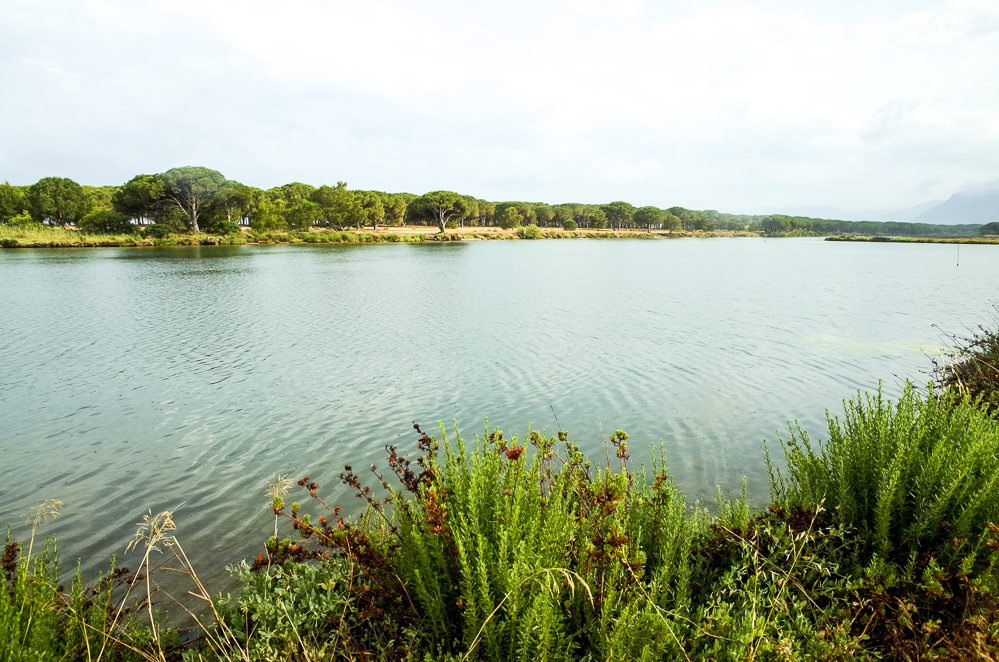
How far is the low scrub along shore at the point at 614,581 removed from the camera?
2.53 metres

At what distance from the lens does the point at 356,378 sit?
12.4m

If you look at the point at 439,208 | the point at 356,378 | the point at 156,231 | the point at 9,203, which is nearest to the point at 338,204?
the point at 439,208

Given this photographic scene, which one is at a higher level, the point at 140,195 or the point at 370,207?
the point at 370,207

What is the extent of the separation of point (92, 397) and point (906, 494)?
1380cm

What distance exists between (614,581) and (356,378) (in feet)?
34.3

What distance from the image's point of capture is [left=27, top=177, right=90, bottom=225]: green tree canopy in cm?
7700

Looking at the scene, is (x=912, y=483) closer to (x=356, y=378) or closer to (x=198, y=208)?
(x=356, y=378)

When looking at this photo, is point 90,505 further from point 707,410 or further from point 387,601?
point 707,410

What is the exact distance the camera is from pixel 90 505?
6.68m

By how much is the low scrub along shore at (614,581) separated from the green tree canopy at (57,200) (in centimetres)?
10186

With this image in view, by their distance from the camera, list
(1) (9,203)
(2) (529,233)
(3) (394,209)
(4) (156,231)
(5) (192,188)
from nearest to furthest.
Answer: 1. (4) (156,231)
2. (1) (9,203)
3. (5) (192,188)
4. (3) (394,209)
5. (2) (529,233)

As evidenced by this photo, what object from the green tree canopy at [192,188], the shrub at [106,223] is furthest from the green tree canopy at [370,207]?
the shrub at [106,223]

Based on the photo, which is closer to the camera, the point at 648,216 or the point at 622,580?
the point at 622,580

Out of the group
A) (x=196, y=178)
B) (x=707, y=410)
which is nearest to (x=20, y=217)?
(x=196, y=178)
